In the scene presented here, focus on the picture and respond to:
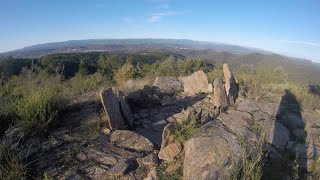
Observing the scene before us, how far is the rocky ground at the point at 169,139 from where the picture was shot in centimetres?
420

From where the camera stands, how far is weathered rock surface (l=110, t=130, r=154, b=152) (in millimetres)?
5105

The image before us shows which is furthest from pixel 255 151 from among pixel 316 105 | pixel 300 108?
pixel 316 105

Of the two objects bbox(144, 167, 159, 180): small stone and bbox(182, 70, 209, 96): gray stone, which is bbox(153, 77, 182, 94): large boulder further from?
bbox(144, 167, 159, 180): small stone

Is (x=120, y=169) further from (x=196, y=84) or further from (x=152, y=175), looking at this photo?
(x=196, y=84)

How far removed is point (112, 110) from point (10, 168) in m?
2.38

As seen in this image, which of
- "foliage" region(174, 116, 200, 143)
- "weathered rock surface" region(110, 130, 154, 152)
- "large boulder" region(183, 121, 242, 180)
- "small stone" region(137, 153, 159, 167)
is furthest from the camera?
"weathered rock surface" region(110, 130, 154, 152)

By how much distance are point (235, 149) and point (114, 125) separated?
2.72 m

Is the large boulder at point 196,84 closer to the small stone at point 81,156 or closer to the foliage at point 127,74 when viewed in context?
the small stone at point 81,156

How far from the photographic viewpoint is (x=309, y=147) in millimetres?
5848

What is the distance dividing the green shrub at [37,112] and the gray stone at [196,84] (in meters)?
4.37

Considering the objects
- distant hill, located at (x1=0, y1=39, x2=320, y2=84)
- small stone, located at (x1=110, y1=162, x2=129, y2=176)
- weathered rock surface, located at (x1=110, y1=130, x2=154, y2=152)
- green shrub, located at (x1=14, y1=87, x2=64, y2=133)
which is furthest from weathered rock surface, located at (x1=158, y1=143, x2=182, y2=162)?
distant hill, located at (x1=0, y1=39, x2=320, y2=84)

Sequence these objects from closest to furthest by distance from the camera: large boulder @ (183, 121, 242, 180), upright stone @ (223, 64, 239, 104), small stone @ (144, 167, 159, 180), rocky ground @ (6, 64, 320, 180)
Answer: large boulder @ (183, 121, 242, 180)
small stone @ (144, 167, 159, 180)
rocky ground @ (6, 64, 320, 180)
upright stone @ (223, 64, 239, 104)

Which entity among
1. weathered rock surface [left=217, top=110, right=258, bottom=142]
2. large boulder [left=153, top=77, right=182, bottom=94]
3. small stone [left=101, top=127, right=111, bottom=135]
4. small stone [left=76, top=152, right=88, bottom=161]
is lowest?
small stone [left=76, top=152, right=88, bottom=161]

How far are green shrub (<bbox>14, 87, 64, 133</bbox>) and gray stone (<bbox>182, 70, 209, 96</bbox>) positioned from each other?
4375 mm
